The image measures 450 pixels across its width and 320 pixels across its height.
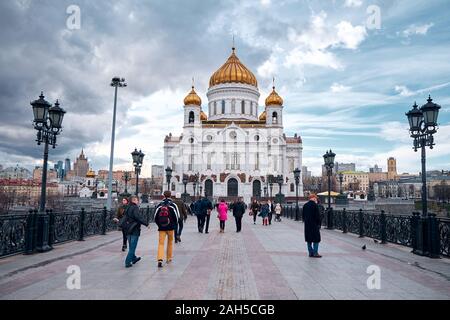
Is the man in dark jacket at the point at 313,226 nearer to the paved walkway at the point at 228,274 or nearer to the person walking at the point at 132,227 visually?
the paved walkway at the point at 228,274

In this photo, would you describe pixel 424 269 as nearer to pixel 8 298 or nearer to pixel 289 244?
pixel 289 244

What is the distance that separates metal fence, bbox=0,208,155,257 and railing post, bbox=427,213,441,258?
10.9 m

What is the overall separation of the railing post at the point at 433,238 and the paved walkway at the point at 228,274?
0.38 metres

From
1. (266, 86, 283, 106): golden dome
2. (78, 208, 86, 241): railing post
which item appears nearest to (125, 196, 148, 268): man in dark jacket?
(78, 208, 86, 241): railing post

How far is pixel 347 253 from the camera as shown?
10.7 metres

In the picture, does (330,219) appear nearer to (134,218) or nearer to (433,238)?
(433,238)

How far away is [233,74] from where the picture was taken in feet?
229

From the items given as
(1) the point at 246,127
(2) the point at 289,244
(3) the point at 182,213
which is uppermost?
(1) the point at 246,127

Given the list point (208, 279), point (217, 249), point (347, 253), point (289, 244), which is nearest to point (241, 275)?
point (208, 279)

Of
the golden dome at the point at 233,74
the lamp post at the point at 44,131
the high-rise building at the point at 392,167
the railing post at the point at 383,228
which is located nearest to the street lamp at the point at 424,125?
the railing post at the point at 383,228

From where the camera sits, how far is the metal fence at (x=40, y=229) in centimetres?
923

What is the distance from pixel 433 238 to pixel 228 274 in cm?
621
